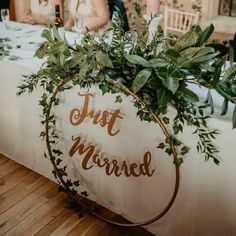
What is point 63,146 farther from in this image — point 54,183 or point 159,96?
point 159,96

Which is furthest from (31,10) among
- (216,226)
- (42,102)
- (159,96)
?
(216,226)

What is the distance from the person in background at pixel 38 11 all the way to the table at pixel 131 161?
0.82 m

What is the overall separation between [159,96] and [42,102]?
681mm

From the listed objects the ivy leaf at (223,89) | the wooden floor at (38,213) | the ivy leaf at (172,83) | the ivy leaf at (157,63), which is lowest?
the wooden floor at (38,213)

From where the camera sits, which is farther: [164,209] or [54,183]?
[54,183]

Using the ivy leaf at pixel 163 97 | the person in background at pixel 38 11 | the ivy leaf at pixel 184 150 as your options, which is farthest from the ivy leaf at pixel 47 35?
the person in background at pixel 38 11

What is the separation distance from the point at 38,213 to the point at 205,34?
1.20 m

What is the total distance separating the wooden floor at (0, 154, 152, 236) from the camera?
1.62m

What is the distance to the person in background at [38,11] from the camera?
8.88 ft

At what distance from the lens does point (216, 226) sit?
1.31 m

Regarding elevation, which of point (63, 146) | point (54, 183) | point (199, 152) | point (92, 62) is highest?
point (92, 62)

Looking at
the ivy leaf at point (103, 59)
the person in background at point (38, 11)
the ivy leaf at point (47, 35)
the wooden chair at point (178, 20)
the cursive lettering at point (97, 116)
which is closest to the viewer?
the ivy leaf at point (103, 59)

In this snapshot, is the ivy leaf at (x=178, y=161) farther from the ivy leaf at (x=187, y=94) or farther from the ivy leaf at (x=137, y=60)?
the ivy leaf at (x=137, y=60)

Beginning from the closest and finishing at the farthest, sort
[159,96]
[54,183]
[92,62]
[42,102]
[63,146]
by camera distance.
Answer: [159,96]
[92,62]
[42,102]
[63,146]
[54,183]
